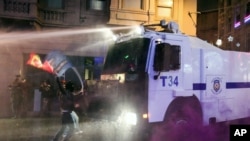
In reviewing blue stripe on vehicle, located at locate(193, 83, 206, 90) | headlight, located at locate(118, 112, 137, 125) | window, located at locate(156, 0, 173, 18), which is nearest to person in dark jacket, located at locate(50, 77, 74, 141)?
headlight, located at locate(118, 112, 137, 125)

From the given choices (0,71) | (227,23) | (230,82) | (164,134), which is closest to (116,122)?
(164,134)

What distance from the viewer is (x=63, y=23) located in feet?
57.1

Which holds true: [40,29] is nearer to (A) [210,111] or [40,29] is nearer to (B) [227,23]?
(A) [210,111]

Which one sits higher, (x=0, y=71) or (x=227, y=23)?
(x=227, y=23)

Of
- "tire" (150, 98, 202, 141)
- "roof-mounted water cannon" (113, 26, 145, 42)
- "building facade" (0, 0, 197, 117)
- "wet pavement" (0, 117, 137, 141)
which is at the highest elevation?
"building facade" (0, 0, 197, 117)

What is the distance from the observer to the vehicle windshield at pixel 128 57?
773cm

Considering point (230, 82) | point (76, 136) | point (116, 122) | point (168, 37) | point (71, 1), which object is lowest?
point (76, 136)

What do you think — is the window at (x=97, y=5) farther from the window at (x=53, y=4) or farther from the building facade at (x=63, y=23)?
the window at (x=53, y=4)

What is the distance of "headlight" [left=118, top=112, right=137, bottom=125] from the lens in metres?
7.52

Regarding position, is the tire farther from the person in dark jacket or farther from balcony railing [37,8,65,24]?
balcony railing [37,8,65,24]

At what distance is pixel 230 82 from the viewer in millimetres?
9719

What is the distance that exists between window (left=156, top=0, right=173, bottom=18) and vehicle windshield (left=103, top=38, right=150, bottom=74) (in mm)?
10499

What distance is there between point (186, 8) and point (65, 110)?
13.4m

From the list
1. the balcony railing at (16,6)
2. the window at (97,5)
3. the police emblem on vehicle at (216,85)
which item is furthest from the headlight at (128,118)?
the window at (97,5)
